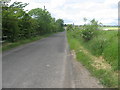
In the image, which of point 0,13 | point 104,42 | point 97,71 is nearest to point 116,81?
point 97,71

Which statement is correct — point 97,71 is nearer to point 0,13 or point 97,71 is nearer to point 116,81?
point 116,81

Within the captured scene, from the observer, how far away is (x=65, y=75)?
5578 millimetres

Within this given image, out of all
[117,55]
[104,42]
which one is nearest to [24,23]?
[104,42]

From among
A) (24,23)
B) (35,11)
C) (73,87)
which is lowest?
(73,87)

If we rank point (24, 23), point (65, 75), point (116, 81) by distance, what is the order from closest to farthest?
point (116, 81), point (65, 75), point (24, 23)

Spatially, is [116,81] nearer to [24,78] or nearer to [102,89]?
[102,89]

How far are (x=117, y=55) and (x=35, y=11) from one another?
36380 mm

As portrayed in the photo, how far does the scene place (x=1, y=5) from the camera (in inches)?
488

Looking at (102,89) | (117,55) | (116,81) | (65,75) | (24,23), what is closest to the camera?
(102,89)

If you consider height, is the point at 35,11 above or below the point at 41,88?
above

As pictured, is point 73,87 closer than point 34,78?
→ Yes

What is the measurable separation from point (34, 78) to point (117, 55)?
11.9 ft

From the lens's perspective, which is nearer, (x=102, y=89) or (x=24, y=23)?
(x=102, y=89)

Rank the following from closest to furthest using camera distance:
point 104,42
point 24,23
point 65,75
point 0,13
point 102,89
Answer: point 102,89
point 65,75
point 104,42
point 0,13
point 24,23
